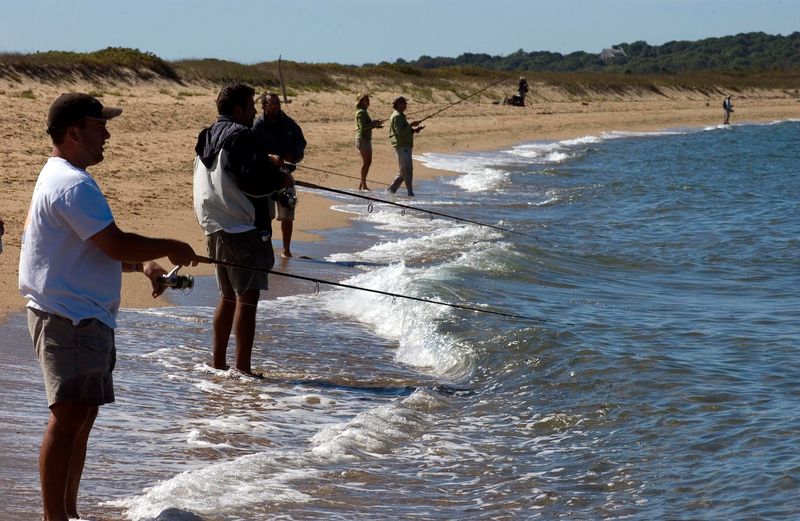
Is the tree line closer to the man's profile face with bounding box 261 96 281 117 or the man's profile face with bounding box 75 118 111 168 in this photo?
the man's profile face with bounding box 261 96 281 117

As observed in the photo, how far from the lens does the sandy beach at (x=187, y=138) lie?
1142 cm

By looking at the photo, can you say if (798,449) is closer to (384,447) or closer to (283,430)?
(384,447)

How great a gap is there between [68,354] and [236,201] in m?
2.47

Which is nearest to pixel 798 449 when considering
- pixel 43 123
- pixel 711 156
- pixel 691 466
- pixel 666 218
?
pixel 691 466

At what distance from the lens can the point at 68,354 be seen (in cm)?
381

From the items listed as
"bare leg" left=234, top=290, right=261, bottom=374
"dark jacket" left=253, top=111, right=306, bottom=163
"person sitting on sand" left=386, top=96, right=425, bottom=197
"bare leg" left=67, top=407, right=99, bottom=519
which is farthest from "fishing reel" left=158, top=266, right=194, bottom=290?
"person sitting on sand" left=386, top=96, right=425, bottom=197

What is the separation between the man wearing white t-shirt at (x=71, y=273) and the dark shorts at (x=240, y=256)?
2.33 metres

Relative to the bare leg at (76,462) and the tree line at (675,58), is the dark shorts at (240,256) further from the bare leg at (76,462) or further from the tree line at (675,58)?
the tree line at (675,58)

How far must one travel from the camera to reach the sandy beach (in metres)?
11.4

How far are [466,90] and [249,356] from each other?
42766 mm

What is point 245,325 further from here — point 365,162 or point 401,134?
point 365,162

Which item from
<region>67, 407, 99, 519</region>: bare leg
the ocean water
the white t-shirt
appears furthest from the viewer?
the ocean water

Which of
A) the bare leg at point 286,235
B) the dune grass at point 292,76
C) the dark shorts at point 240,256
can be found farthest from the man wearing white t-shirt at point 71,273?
the dune grass at point 292,76

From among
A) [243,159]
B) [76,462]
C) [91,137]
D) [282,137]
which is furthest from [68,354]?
[282,137]
